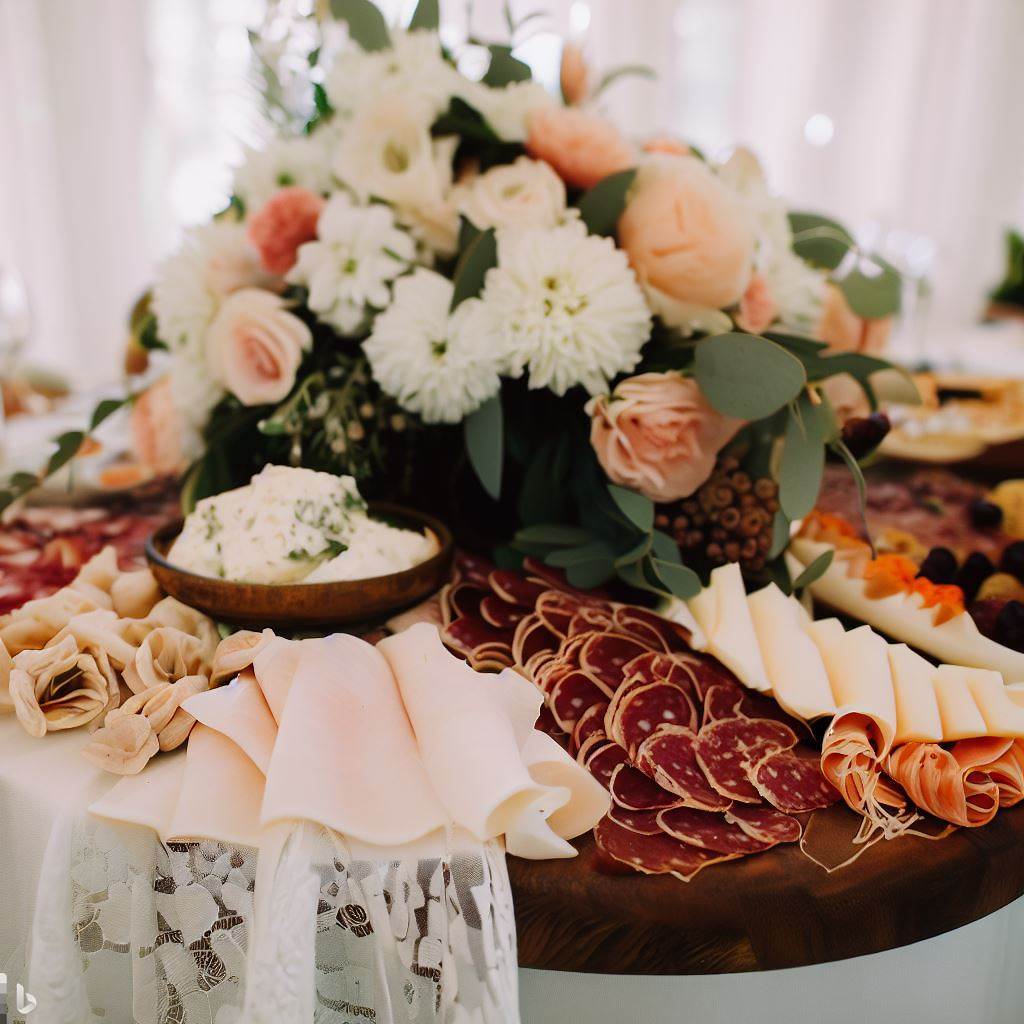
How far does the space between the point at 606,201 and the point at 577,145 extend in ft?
0.23

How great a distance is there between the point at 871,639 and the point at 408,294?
50 centimetres

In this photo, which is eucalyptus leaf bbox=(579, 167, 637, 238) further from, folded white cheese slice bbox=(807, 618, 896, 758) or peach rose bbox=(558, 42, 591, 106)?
folded white cheese slice bbox=(807, 618, 896, 758)

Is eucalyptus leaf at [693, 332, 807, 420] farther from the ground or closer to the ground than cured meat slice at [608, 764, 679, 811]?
farther from the ground

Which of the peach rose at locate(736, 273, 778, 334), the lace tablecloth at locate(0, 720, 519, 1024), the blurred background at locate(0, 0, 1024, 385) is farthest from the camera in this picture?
the blurred background at locate(0, 0, 1024, 385)

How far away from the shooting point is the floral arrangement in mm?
786

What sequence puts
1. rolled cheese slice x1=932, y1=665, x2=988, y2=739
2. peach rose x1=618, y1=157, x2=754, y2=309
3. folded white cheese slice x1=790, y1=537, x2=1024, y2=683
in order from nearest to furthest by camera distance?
rolled cheese slice x1=932, y1=665, x2=988, y2=739 < folded white cheese slice x1=790, y1=537, x2=1024, y2=683 < peach rose x1=618, y1=157, x2=754, y2=309

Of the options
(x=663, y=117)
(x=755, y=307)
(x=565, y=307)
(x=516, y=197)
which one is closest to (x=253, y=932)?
(x=565, y=307)

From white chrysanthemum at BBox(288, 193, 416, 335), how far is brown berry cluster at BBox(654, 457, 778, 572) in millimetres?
354

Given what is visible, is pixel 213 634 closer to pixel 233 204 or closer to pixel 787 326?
pixel 233 204

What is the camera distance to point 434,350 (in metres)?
0.82

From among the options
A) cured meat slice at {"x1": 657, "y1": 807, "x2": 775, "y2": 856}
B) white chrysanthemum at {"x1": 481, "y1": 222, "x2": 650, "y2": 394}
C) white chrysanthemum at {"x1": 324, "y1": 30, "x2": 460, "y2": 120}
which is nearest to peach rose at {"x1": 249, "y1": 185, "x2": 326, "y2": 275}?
white chrysanthemum at {"x1": 324, "y1": 30, "x2": 460, "y2": 120}

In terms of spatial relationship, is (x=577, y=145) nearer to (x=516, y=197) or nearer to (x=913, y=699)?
(x=516, y=197)

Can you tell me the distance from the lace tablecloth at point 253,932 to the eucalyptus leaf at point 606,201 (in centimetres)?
60

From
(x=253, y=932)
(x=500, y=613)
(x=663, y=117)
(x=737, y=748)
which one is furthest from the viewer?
(x=663, y=117)
